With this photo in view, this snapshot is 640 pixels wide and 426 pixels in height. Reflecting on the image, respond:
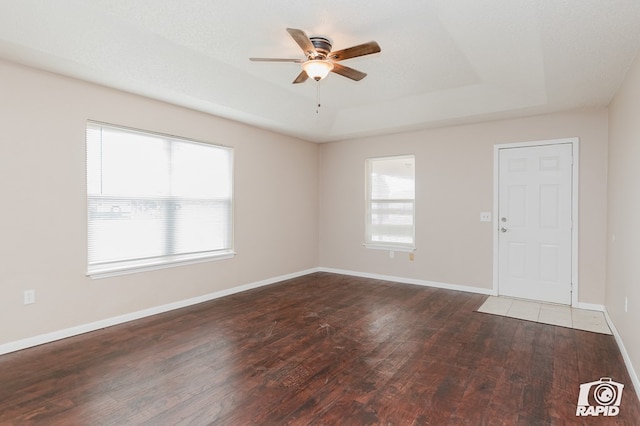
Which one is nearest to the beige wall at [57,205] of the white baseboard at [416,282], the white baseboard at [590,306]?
the white baseboard at [416,282]

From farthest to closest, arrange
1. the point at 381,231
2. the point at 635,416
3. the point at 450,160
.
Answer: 1. the point at 381,231
2. the point at 450,160
3. the point at 635,416

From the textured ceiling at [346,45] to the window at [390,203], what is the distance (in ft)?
4.92

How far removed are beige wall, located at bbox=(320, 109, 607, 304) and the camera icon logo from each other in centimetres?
214

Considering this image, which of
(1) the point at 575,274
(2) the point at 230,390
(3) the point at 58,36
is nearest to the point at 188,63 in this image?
(3) the point at 58,36

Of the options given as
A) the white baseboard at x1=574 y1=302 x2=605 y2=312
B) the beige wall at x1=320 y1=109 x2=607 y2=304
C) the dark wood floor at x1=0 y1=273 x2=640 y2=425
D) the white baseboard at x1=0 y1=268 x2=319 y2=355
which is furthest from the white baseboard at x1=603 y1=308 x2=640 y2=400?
the white baseboard at x1=0 y1=268 x2=319 y2=355

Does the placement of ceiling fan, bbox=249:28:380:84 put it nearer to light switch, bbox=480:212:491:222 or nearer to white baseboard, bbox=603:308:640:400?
white baseboard, bbox=603:308:640:400

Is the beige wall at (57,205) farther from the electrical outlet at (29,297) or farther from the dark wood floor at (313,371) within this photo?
the dark wood floor at (313,371)

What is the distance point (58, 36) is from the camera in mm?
2684

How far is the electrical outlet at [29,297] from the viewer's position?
9.98ft

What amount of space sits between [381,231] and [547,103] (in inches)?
119

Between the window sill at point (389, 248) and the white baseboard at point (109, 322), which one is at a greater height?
the window sill at point (389, 248)

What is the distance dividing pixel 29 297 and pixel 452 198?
5171 millimetres

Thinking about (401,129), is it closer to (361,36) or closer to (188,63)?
(361,36)

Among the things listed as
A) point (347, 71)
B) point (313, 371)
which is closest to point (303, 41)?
point (347, 71)
